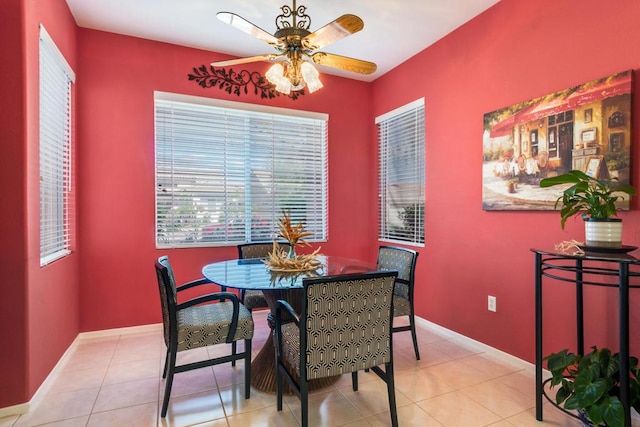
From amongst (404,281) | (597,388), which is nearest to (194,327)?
(404,281)

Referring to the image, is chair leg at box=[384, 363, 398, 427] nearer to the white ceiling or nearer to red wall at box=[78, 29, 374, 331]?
red wall at box=[78, 29, 374, 331]

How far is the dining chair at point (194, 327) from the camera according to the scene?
1.93m

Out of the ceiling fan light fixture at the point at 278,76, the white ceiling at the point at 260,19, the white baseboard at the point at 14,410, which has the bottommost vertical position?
the white baseboard at the point at 14,410

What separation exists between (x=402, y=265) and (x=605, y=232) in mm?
1356

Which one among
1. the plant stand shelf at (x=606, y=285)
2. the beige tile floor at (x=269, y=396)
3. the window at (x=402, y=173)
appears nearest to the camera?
the plant stand shelf at (x=606, y=285)

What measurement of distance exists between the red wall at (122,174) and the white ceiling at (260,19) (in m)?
0.19

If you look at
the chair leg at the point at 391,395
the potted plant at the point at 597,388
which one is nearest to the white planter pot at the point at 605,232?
the potted plant at the point at 597,388

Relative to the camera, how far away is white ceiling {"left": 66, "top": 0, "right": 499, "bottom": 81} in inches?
104

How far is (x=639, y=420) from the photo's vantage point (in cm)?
187

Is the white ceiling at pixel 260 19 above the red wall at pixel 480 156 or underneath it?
above

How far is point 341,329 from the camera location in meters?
1.70

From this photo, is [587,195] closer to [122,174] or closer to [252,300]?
[252,300]

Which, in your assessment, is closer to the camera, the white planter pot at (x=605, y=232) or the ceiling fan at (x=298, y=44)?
the white planter pot at (x=605, y=232)

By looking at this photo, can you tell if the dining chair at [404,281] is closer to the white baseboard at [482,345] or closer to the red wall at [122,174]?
the white baseboard at [482,345]
